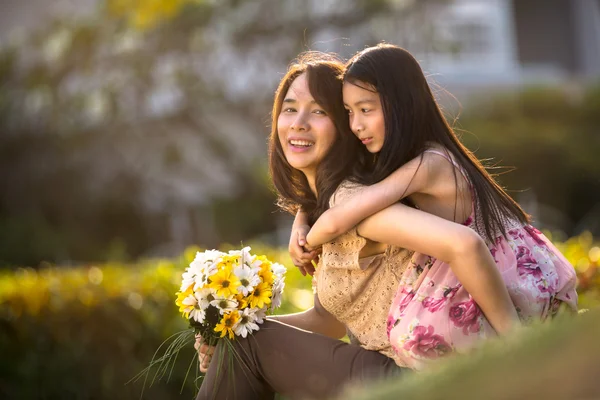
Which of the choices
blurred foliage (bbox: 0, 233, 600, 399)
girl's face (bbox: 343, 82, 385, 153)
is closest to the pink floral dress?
girl's face (bbox: 343, 82, 385, 153)

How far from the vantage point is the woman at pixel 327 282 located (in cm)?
274

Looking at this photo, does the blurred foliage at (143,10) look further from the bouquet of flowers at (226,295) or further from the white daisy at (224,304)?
the white daisy at (224,304)

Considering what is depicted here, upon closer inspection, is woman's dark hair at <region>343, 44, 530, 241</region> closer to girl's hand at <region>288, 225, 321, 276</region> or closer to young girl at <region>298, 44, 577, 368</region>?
young girl at <region>298, 44, 577, 368</region>

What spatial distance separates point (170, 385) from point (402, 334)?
2.52 meters

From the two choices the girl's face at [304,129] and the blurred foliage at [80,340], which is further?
the blurred foliage at [80,340]

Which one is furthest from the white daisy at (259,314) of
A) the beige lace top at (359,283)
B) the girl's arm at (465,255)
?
the girl's arm at (465,255)

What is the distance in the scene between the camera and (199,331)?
295cm

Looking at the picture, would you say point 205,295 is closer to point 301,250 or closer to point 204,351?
point 204,351

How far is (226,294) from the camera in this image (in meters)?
2.94

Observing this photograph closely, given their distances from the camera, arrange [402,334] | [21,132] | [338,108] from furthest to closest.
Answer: [21,132]
[338,108]
[402,334]

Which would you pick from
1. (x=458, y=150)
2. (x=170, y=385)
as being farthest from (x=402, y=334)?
(x=170, y=385)

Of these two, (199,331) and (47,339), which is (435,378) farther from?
(47,339)

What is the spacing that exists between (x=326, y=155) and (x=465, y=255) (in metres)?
0.97

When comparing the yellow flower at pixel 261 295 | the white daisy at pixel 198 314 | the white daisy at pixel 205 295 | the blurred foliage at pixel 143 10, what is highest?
the blurred foliage at pixel 143 10
